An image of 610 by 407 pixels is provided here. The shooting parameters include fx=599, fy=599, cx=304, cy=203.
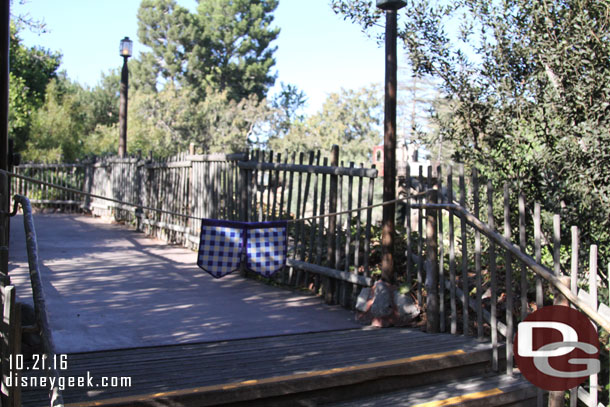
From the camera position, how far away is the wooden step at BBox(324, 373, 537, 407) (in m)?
4.26

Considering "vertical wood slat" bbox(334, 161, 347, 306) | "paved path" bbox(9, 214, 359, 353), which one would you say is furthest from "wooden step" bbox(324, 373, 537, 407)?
"vertical wood slat" bbox(334, 161, 347, 306)

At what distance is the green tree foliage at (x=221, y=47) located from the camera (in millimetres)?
45875

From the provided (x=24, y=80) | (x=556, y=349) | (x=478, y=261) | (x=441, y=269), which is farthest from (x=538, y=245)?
(x=24, y=80)

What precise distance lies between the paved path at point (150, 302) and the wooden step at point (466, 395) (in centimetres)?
134

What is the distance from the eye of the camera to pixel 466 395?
4.39m

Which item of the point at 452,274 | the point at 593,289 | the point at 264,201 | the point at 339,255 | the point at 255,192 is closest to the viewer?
the point at 593,289

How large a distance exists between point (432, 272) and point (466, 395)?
1.41m

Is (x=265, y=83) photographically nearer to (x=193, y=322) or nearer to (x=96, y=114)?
(x=96, y=114)

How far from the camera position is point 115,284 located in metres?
7.46

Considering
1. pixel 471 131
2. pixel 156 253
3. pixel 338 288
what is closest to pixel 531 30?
pixel 471 131

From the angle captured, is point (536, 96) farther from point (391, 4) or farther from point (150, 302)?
point (150, 302)

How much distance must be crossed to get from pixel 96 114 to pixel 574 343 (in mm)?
45296

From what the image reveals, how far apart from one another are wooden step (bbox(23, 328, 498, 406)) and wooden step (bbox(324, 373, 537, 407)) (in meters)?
0.09

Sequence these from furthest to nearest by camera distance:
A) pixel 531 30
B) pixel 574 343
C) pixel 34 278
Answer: pixel 531 30, pixel 574 343, pixel 34 278
